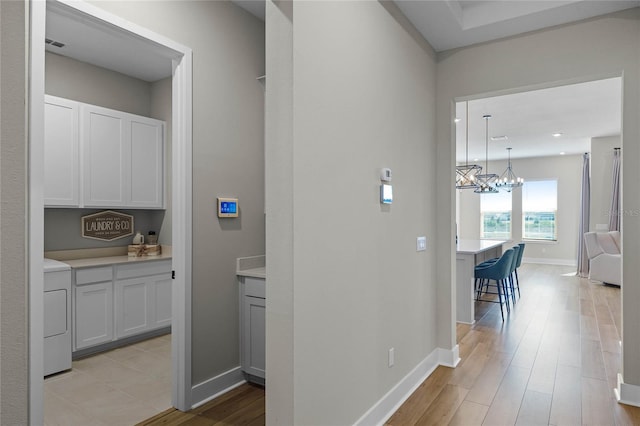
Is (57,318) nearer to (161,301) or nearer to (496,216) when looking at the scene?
(161,301)

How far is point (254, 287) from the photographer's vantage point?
2.90 metres

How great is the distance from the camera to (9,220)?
1.04 metres

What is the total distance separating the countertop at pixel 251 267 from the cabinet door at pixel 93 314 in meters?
1.69

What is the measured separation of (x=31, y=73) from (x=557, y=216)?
11513 mm

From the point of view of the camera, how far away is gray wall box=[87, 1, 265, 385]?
8.79ft

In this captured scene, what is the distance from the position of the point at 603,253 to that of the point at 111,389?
325 inches

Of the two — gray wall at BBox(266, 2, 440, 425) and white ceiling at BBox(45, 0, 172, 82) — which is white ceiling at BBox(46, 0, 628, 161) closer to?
white ceiling at BBox(45, 0, 172, 82)

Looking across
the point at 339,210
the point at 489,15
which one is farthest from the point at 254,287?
the point at 489,15

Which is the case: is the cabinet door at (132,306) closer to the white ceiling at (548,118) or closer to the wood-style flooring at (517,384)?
the wood-style flooring at (517,384)

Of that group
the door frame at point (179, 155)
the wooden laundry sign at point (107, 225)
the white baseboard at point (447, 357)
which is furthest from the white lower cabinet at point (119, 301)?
the white baseboard at point (447, 357)

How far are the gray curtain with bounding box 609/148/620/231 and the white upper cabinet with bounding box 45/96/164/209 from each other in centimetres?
844

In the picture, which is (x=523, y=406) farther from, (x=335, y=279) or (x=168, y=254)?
(x=168, y=254)

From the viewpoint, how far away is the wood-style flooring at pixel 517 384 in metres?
2.51

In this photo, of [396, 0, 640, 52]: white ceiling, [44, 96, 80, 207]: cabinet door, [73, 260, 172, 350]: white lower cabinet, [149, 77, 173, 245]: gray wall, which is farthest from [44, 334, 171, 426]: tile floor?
[396, 0, 640, 52]: white ceiling
